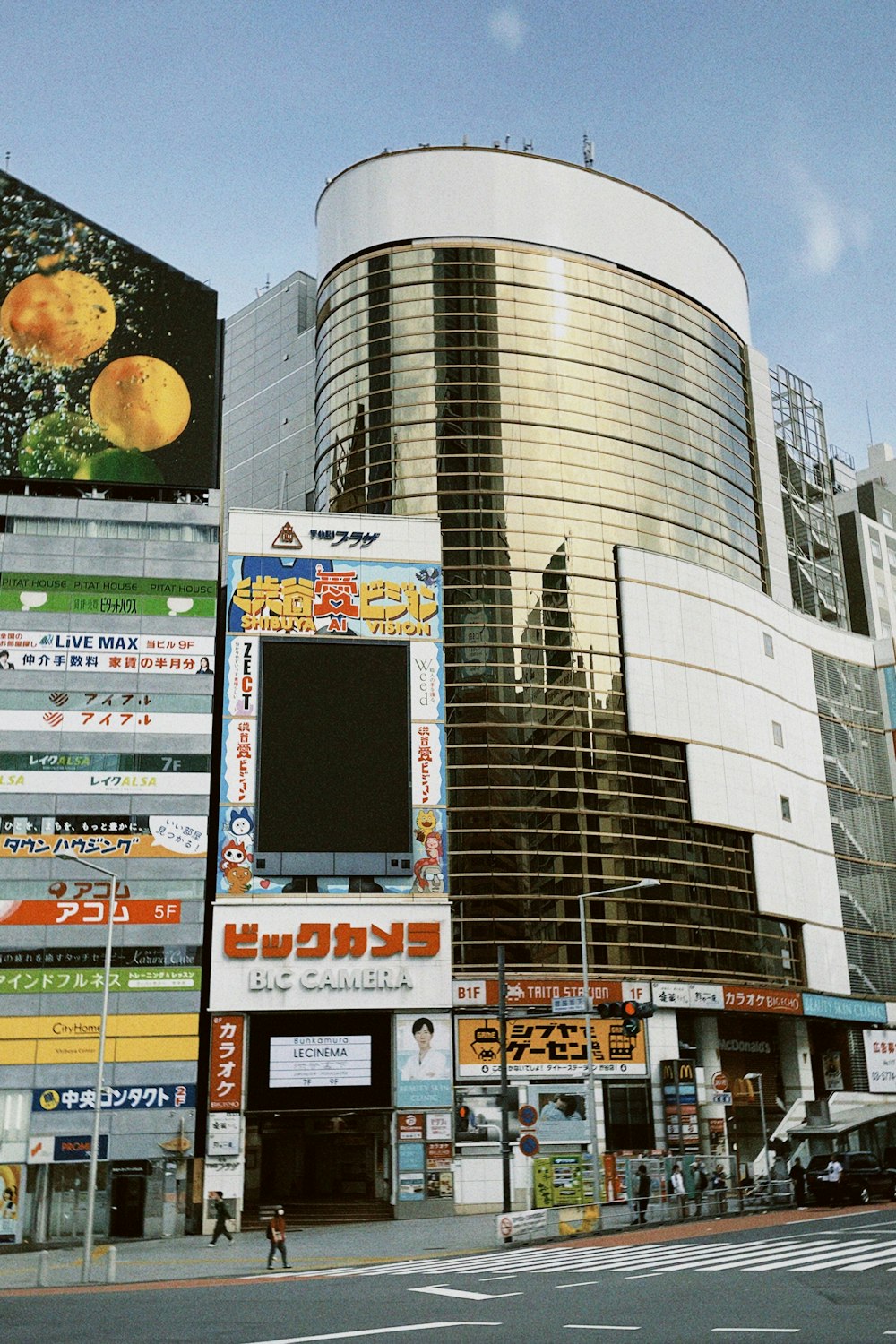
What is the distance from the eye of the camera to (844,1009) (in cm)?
7175

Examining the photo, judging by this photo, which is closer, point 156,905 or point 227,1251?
point 227,1251

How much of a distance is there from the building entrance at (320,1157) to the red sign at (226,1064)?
10.9ft

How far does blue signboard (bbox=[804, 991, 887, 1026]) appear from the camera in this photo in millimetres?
68875

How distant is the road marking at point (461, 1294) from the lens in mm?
21094

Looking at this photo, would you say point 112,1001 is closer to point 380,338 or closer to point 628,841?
point 628,841

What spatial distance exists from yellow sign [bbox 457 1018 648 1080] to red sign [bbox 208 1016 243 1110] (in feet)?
38.7

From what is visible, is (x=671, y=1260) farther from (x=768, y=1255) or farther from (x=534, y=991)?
(x=534, y=991)

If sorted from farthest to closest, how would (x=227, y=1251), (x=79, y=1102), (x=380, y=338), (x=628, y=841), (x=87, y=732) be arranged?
1. (x=380, y=338)
2. (x=628, y=841)
3. (x=87, y=732)
4. (x=79, y=1102)
5. (x=227, y=1251)

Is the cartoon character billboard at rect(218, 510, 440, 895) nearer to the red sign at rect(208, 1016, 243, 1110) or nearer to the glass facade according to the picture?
the red sign at rect(208, 1016, 243, 1110)

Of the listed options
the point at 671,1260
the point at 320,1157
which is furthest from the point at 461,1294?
the point at 320,1157

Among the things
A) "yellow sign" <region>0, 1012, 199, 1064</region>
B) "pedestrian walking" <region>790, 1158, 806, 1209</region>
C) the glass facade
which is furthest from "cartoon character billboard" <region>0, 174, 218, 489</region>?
"pedestrian walking" <region>790, 1158, 806, 1209</region>

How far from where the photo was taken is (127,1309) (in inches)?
880

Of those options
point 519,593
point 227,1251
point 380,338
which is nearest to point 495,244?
point 380,338

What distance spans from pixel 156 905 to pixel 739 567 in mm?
44147
